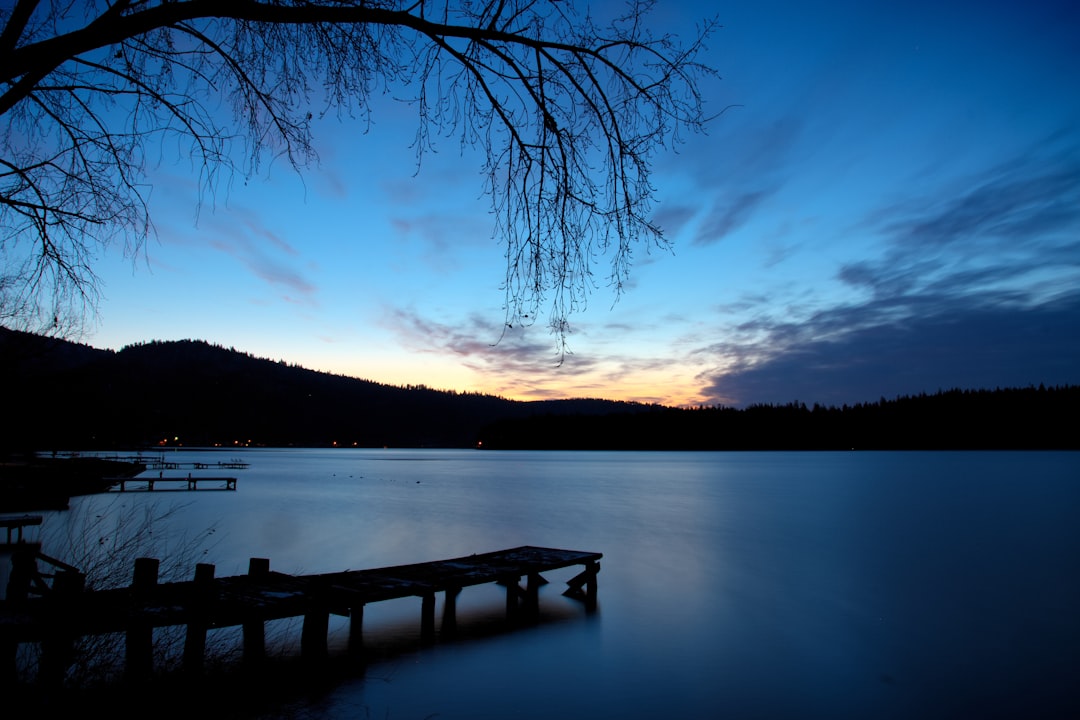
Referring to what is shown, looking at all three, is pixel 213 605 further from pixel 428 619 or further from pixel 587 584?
pixel 587 584

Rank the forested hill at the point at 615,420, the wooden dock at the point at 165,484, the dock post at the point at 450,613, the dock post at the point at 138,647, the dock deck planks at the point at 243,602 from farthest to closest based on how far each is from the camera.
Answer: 1. the forested hill at the point at 615,420
2. the wooden dock at the point at 165,484
3. the dock post at the point at 450,613
4. the dock post at the point at 138,647
5. the dock deck planks at the point at 243,602

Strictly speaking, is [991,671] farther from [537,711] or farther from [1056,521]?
[1056,521]

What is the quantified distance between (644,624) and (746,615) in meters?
2.53

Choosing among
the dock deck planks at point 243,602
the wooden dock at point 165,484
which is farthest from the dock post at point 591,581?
the wooden dock at point 165,484

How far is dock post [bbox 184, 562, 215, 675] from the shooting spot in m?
7.08

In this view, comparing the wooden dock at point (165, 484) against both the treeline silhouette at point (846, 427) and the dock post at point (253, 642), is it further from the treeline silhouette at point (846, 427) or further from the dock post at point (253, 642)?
the treeline silhouette at point (846, 427)

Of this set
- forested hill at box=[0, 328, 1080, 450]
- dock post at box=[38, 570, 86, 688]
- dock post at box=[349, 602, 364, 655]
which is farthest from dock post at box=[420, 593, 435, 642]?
forested hill at box=[0, 328, 1080, 450]

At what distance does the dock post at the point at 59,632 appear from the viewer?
236 inches

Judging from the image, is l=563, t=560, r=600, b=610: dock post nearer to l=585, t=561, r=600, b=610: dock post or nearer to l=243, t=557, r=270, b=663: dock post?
l=585, t=561, r=600, b=610: dock post

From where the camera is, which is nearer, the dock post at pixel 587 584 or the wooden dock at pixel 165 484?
the dock post at pixel 587 584

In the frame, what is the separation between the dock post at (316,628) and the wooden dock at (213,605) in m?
0.01

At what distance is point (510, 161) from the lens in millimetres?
3533

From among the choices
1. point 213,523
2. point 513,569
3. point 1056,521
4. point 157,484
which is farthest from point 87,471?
point 1056,521

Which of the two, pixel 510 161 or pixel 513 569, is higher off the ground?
pixel 510 161
